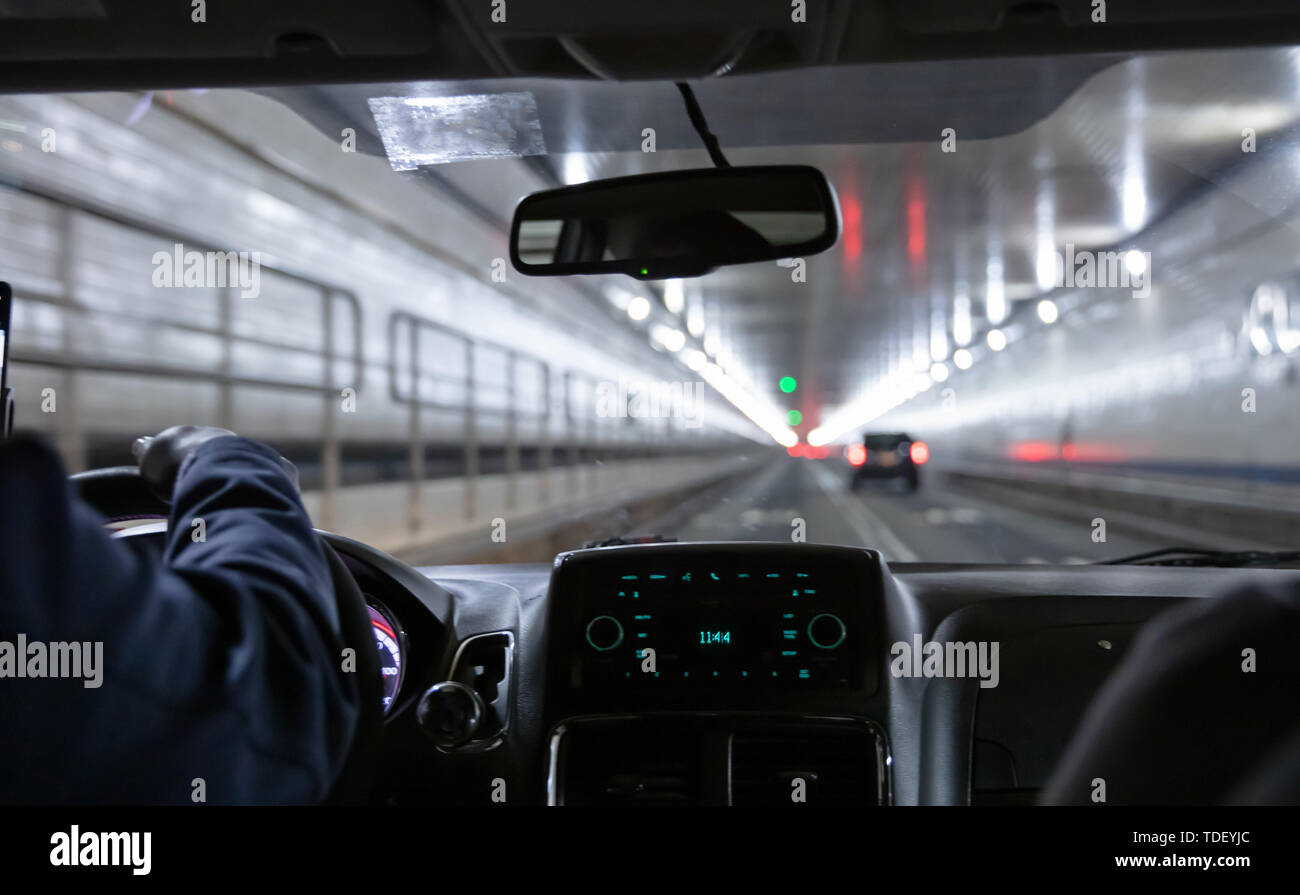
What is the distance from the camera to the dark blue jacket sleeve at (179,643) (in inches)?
46.4

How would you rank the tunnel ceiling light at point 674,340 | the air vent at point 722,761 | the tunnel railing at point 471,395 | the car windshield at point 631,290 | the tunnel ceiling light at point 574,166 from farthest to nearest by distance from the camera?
the tunnel ceiling light at point 674,340 → the tunnel railing at point 471,395 → the tunnel ceiling light at point 574,166 → the car windshield at point 631,290 → the air vent at point 722,761

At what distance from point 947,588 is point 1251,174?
2062 mm

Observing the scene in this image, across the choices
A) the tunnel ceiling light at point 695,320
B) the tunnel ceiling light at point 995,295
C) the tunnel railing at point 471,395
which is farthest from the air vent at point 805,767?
the tunnel ceiling light at point 995,295

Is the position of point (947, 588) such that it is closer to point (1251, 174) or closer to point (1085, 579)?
point (1085, 579)

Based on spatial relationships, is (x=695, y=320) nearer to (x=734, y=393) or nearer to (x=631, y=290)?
(x=734, y=393)

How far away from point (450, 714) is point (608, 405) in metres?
2.41

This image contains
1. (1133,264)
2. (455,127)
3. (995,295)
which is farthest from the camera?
(995,295)

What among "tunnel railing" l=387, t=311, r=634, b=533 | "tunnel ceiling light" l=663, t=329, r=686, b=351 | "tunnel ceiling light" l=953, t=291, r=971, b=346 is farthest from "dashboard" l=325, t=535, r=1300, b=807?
"tunnel ceiling light" l=953, t=291, r=971, b=346

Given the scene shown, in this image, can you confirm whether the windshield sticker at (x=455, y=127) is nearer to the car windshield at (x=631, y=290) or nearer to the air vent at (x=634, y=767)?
the car windshield at (x=631, y=290)

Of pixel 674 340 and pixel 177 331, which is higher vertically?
pixel 674 340

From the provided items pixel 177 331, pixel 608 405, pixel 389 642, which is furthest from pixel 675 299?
pixel 389 642

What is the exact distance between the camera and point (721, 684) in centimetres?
248
